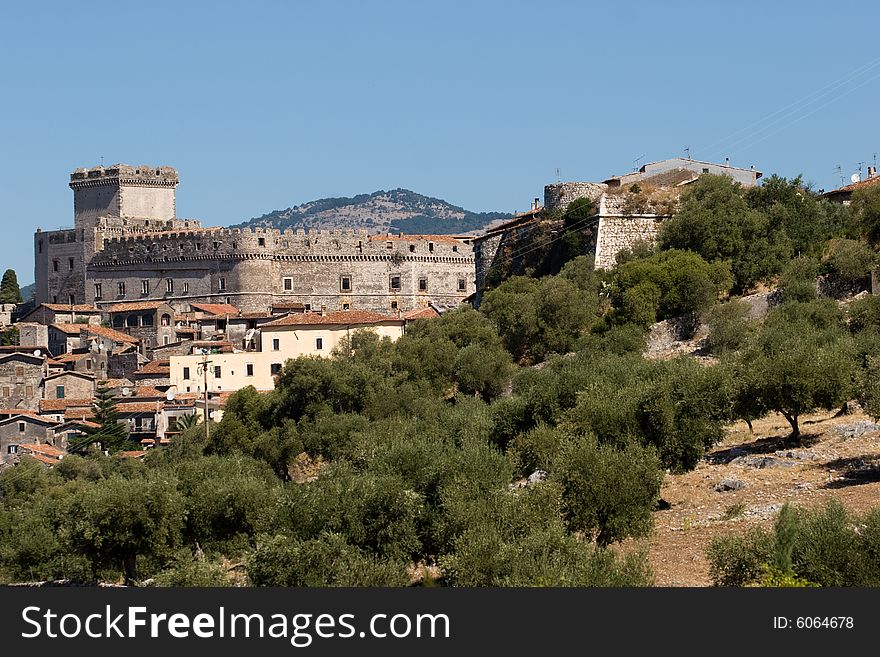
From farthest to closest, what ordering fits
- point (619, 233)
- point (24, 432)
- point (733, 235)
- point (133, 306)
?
point (133, 306)
point (24, 432)
point (619, 233)
point (733, 235)

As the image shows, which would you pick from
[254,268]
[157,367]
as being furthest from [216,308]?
[157,367]

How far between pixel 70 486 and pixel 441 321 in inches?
636

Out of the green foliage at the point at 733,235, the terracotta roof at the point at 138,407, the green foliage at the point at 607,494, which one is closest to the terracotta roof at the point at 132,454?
the terracotta roof at the point at 138,407

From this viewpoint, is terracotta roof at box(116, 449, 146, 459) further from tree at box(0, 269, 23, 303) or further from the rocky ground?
tree at box(0, 269, 23, 303)

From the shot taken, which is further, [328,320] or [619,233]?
[328,320]

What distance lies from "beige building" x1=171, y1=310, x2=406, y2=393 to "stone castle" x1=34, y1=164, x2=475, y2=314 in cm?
1780

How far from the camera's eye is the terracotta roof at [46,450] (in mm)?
63844

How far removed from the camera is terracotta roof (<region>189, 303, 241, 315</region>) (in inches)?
3295

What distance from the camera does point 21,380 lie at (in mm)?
74062

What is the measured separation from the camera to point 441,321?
61.2 meters

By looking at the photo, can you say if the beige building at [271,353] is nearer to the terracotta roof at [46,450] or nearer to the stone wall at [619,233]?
the terracotta roof at [46,450]

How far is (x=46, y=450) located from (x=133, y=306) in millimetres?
23701

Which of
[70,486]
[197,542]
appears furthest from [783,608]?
[70,486]

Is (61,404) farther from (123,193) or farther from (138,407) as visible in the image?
(123,193)
